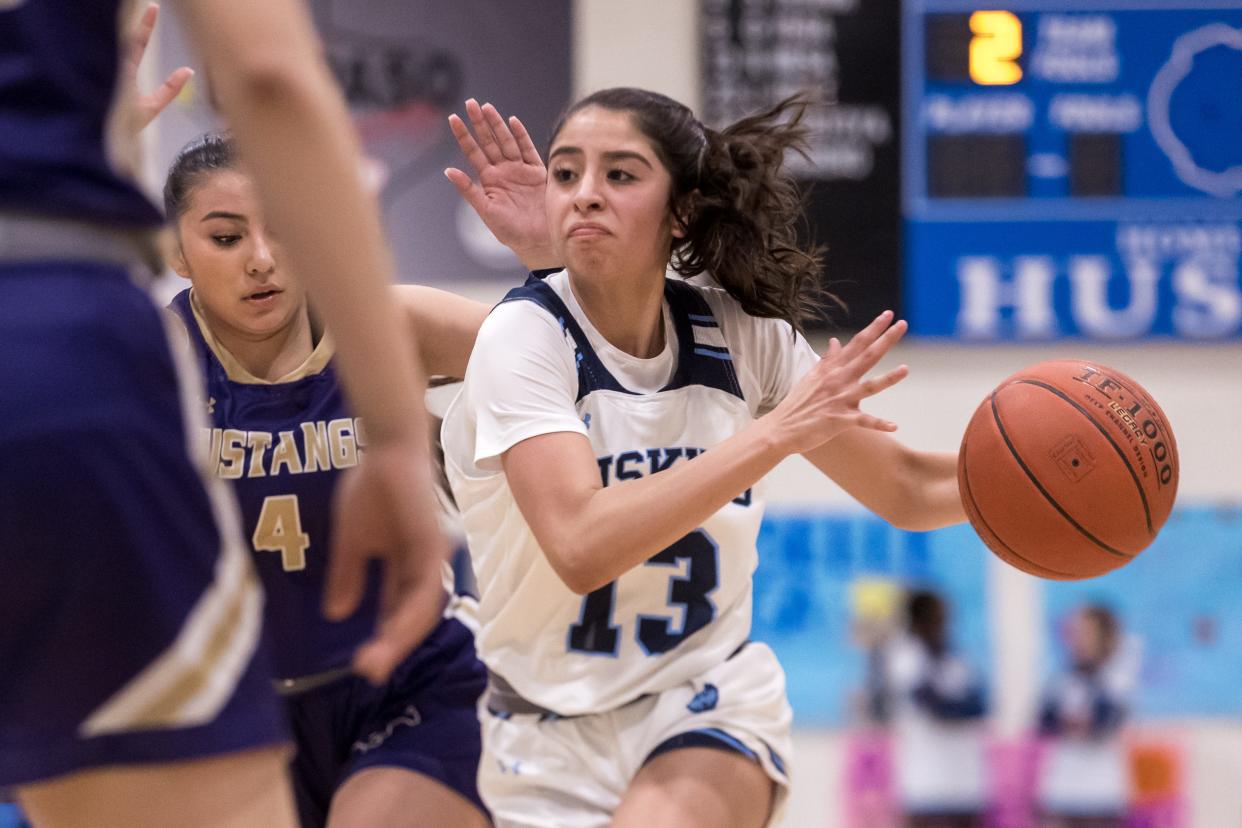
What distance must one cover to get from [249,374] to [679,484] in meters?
0.84

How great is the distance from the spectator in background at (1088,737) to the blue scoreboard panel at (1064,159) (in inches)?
55.0

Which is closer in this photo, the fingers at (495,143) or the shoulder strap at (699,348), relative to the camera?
the shoulder strap at (699,348)

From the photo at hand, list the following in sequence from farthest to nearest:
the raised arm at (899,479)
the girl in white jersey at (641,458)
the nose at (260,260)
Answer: the raised arm at (899,479), the nose at (260,260), the girl in white jersey at (641,458)

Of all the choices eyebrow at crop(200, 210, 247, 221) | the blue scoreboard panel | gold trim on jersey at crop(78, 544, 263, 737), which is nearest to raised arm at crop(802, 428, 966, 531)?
eyebrow at crop(200, 210, 247, 221)

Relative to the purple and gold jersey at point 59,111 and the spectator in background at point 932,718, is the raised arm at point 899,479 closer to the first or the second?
the purple and gold jersey at point 59,111

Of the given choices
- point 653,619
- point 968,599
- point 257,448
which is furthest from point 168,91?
point 968,599

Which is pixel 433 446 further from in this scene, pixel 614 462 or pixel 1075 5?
pixel 1075 5

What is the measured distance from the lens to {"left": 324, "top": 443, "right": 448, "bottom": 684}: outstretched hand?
112 centimetres

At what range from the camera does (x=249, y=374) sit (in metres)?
2.81

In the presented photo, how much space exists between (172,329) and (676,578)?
1.69m

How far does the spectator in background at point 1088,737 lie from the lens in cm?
656

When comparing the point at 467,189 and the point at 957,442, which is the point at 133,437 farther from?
the point at 957,442

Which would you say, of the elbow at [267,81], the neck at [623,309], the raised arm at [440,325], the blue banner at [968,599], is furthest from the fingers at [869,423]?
the blue banner at [968,599]

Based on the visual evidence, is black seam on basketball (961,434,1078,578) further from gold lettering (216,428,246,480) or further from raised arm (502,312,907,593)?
gold lettering (216,428,246,480)
